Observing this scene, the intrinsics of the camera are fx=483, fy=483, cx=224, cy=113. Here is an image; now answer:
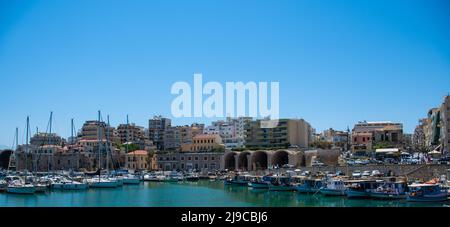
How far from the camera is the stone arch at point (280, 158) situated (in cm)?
5131

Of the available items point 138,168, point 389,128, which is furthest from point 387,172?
point 138,168

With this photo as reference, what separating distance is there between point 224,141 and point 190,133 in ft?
18.6

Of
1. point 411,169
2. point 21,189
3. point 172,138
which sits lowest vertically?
point 21,189

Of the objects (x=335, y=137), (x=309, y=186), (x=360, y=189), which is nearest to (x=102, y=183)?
(x=309, y=186)

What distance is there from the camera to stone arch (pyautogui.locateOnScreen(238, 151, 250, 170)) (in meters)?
53.7

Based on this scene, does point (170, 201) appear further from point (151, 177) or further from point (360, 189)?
point (151, 177)

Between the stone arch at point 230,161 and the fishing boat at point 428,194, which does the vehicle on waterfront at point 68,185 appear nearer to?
the fishing boat at point 428,194

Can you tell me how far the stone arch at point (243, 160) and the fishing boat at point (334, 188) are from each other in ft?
87.7

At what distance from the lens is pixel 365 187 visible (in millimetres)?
24438

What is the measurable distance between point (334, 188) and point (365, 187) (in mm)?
2119

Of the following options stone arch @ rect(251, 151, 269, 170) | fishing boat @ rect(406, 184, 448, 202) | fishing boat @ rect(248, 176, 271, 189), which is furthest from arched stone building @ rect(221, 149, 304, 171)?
fishing boat @ rect(406, 184, 448, 202)

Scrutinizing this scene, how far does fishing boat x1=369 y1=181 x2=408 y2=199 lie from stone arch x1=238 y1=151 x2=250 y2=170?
2993 centimetres
